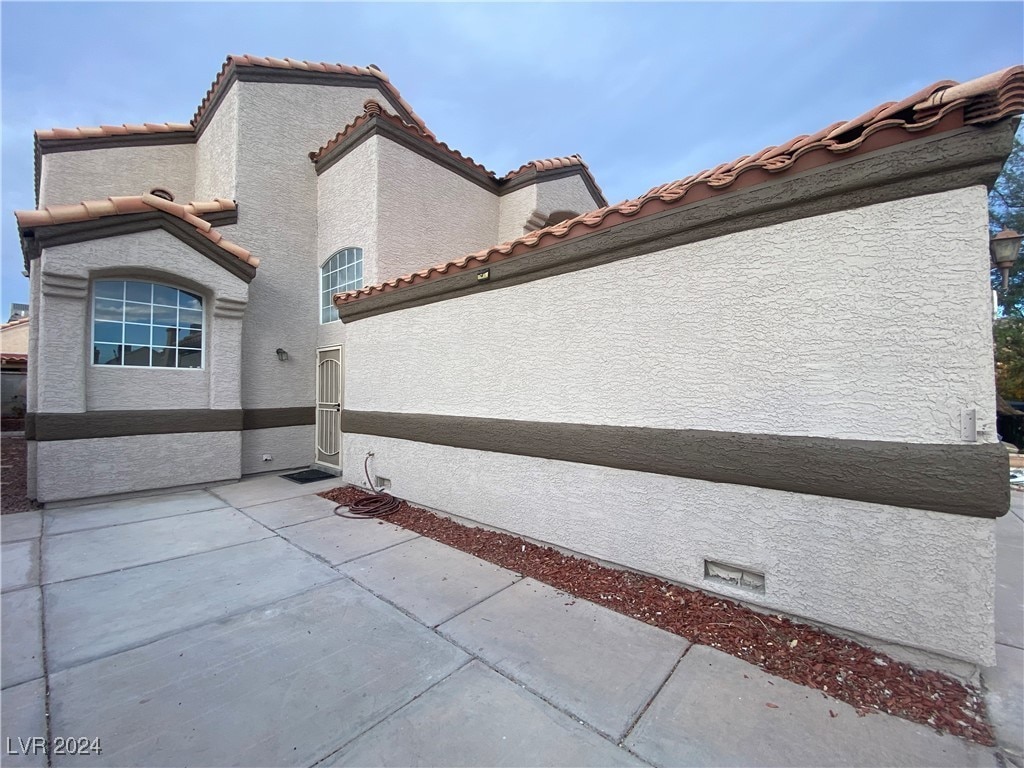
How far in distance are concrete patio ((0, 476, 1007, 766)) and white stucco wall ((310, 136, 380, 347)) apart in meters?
5.37

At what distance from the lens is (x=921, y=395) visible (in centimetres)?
263

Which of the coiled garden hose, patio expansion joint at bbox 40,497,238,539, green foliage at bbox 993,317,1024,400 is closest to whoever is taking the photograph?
patio expansion joint at bbox 40,497,238,539

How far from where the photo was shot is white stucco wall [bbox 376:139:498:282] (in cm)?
800

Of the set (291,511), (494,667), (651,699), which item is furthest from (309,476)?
(651,699)

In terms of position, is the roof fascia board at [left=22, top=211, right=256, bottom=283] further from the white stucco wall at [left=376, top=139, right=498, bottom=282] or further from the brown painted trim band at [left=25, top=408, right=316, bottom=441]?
the white stucco wall at [left=376, top=139, right=498, bottom=282]

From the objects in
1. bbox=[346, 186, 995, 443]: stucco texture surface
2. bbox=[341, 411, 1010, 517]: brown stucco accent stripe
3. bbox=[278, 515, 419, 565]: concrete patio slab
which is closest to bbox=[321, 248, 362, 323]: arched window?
bbox=[278, 515, 419, 565]: concrete patio slab

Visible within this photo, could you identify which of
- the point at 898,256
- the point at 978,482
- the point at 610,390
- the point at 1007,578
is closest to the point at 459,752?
the point at 610,390

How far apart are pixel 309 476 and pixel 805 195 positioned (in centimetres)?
841

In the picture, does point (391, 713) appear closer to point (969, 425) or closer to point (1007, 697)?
point (1007, 697)

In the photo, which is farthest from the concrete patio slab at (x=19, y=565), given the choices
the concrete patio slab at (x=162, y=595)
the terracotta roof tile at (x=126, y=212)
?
the terracotta roof tile at (x=126, y=212)

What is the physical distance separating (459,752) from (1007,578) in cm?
505

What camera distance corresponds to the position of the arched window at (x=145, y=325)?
21.7ft

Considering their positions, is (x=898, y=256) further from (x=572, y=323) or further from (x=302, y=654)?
(x=302, y=654)

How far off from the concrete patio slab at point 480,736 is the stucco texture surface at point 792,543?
1690mm
